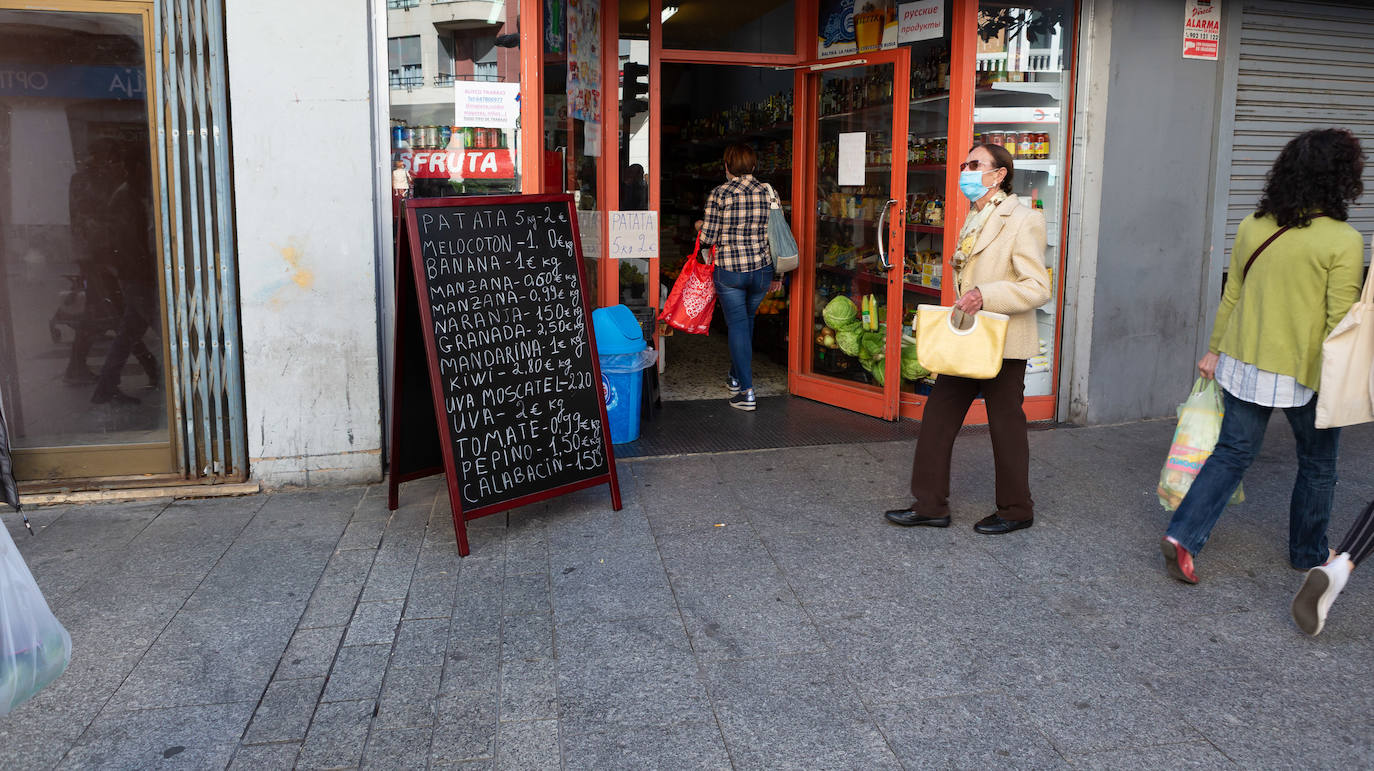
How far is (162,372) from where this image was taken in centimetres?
537

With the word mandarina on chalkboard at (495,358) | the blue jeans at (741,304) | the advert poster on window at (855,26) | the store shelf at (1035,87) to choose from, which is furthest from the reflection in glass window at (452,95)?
the store shelf at (1035,87)

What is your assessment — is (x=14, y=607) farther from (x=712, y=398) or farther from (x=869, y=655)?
(x=712, y=398)

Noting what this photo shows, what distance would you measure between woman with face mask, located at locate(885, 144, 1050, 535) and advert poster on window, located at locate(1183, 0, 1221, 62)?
2854 millimetres

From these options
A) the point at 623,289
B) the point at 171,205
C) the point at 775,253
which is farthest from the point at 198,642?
the point at 775,253

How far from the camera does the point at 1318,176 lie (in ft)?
12.5

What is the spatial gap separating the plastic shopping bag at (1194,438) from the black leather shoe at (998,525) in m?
0.64

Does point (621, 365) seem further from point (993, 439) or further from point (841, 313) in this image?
point (993, 439)

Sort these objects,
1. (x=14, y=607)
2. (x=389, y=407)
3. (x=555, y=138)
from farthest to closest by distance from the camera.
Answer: (x=555, y=138), (x=389, y=407), (x=14, y=607)

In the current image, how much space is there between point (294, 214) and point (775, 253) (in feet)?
10.5

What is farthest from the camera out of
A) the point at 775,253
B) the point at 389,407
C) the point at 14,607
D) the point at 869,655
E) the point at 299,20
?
the point at 775,253

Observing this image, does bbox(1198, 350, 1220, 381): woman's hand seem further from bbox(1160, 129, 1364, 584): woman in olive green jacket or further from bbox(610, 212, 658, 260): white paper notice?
bbox(610, 212, 658, 260): white paper notice

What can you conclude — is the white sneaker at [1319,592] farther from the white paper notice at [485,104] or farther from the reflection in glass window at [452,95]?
the white paper notice at [485,104]

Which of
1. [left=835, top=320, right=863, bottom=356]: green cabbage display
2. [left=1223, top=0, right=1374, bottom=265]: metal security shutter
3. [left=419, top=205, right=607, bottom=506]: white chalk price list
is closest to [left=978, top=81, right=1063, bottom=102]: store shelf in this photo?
[left=1223, top=0, right=1374, bottom=265]: metal security shutter

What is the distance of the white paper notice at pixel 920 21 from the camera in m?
6.39
